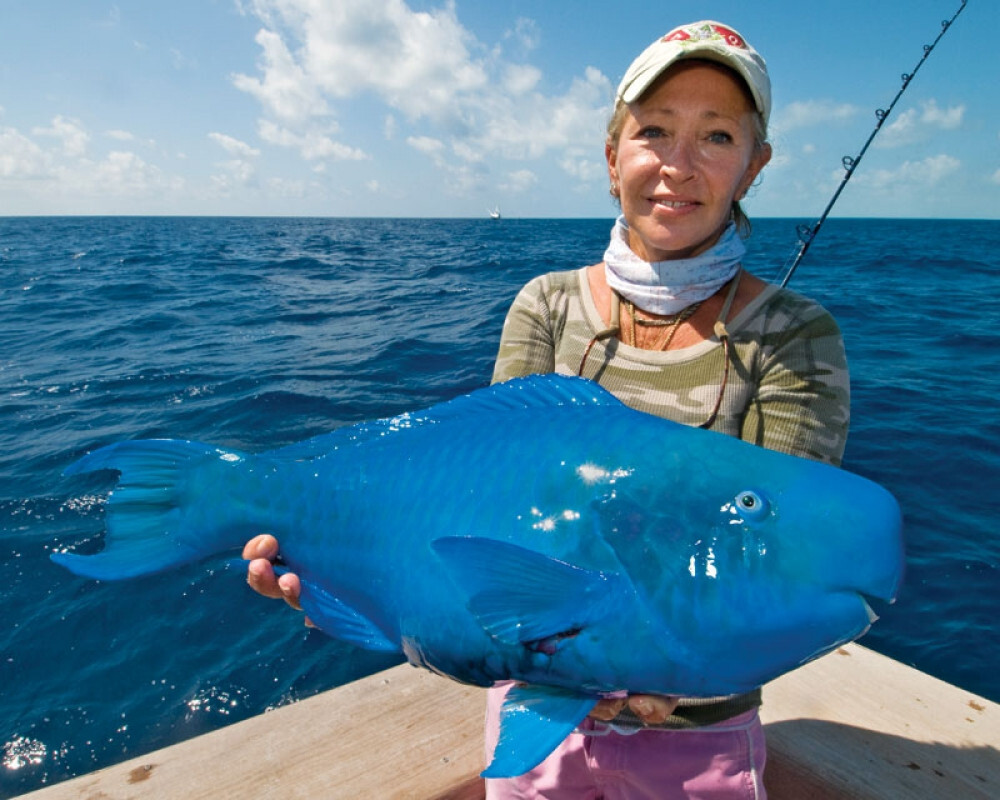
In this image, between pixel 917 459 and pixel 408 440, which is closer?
pixel 408 440

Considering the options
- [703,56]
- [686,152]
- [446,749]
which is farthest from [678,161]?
[446,749]

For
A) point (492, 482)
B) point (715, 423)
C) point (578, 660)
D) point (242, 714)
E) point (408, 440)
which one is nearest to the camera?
point (578, 660)

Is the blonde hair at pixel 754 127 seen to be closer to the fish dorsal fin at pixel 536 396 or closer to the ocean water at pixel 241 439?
the fish dorsal fin at pixel 536 396

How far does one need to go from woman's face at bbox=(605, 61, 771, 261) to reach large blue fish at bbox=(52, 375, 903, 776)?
0.67 m

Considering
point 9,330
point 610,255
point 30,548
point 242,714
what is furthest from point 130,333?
point 610,255

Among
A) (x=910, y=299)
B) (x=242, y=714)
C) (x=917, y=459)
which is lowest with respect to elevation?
(x=242, y=714)

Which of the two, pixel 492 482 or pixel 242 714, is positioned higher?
pixel 492 482

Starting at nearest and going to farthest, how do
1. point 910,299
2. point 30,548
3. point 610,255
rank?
point 610,255 → point 30,548 → point 910,299

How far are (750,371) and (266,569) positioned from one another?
1.48 metres

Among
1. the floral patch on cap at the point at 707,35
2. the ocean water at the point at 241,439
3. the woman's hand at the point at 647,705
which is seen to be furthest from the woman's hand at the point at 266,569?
the ocean water at the point at 241,439

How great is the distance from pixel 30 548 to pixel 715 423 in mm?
6090

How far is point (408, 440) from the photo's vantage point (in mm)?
1639

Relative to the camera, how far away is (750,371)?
1.86 meters

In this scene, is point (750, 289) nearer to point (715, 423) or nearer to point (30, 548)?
point (715, 423)
